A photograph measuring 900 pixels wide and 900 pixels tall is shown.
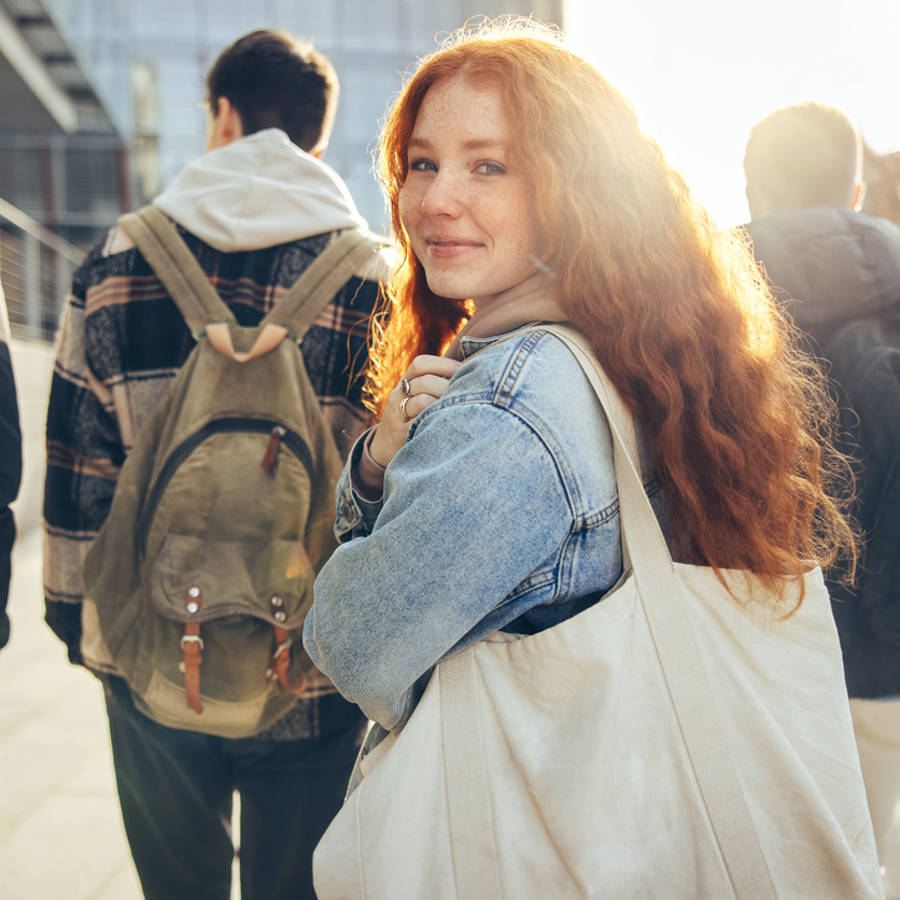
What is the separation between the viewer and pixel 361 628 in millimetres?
1187

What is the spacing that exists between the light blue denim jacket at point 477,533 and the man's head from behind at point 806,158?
1.53m

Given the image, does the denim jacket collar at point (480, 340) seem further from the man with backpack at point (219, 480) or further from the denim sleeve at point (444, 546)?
the man with backpack at point (219, 480)

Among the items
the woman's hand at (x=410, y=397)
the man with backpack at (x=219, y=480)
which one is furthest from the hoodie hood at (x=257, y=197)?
the woman's hand at (x=410, y=397)

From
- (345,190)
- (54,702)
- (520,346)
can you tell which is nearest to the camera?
(520,346)

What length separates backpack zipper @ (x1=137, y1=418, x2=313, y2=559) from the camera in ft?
6.48

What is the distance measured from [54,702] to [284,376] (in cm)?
330

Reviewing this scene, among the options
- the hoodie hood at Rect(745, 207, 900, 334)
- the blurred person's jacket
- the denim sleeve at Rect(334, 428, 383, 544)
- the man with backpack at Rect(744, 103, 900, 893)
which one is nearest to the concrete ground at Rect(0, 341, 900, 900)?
the man with backpack at Rect(744, 103, 900, 893)

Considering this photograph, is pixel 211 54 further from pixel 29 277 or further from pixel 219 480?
pixel 219 480

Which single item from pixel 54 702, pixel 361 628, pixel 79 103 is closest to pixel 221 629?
pixel 361 628

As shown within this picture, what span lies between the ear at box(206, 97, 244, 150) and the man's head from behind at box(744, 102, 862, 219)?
55.7 inches

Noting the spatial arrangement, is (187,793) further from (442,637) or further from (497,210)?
(497,210)

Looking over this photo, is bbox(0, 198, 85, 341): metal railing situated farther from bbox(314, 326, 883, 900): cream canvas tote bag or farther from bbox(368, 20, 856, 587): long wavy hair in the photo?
bbox(314, 326, 883, 900): cream canvas tote bag

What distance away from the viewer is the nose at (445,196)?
1.42 meters

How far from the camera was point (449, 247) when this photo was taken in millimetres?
1462
